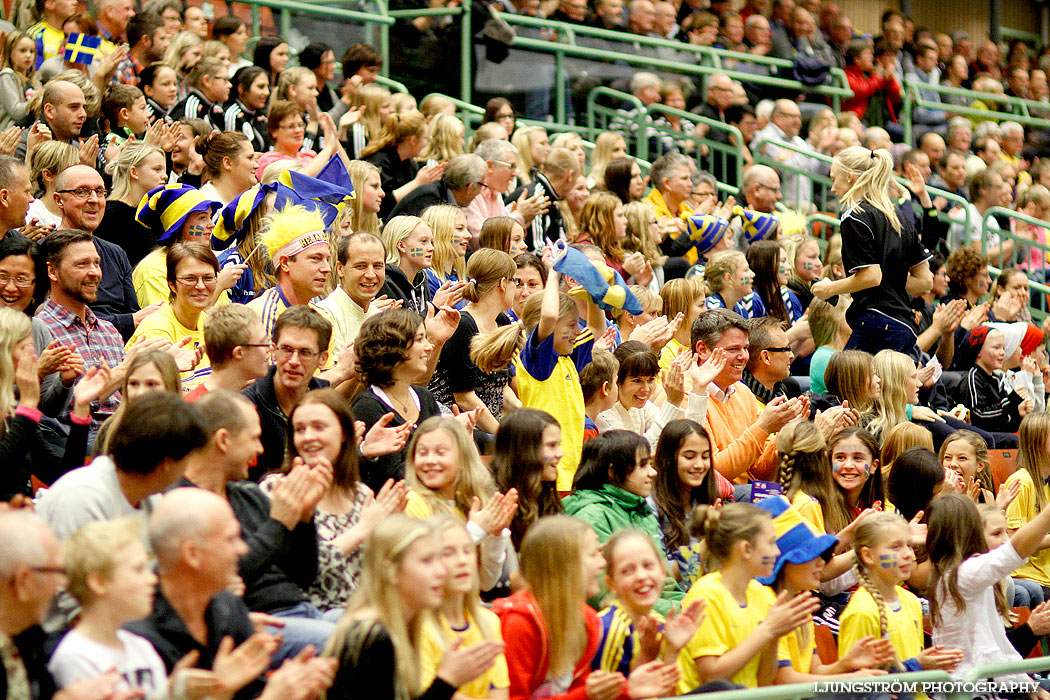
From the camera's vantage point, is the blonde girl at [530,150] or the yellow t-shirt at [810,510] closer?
the yellow t-shirt at [810,510]

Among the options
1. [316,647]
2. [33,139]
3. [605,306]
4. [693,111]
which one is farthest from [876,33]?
[316,647]

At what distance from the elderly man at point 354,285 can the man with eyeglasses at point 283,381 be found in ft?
2.97

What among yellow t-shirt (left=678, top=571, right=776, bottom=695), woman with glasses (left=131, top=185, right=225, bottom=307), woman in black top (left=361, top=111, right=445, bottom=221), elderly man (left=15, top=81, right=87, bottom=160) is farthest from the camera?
woman in black top (left=361, top=111, right=445, bottom=221)

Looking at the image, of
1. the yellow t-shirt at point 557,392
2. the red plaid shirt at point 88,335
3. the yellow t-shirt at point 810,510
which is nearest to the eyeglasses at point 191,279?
the red plaid shirt at point 88,335

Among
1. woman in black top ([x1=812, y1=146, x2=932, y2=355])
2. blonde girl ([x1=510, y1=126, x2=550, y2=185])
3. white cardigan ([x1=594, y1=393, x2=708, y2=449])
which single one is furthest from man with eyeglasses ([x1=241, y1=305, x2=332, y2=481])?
blonde girl ([x1=510, y1=126, x2=550, y2=185])

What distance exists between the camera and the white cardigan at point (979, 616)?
5.51 metres

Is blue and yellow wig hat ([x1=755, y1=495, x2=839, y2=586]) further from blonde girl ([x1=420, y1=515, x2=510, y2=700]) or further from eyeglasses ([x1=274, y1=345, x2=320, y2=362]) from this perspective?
eyeglasses ([x1=274, y1=345, x2=320, y2=362])

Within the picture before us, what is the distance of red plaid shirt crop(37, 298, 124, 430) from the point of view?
5.48 metres

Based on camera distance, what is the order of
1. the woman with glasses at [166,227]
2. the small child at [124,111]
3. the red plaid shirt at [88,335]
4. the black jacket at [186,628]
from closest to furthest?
the black jacket at [186,628] → the red plaid shirt at [88,335] → the woman with glasses at [166,227] → the small child at [124,111]

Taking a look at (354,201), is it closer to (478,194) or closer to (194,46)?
(478,194)

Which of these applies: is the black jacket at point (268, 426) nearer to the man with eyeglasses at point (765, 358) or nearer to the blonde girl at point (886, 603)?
the blonde girl at point (886, 603)

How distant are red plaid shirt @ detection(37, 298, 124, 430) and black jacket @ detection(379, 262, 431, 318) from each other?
1432 millimetres

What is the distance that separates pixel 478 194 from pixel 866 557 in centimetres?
421

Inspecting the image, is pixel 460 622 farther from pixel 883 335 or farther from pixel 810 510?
pixel 883 335
